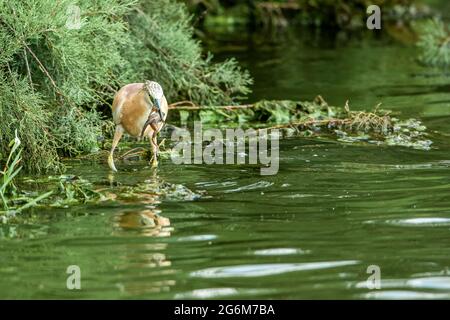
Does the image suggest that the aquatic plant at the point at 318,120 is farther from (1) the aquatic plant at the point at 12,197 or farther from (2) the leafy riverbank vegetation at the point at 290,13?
(2) the leafy riverbank vegetation at the point at 290,13

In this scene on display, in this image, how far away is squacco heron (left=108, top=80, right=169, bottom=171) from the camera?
9.16 meters

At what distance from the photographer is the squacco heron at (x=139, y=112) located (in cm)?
916

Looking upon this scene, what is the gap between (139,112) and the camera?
30.7 ft

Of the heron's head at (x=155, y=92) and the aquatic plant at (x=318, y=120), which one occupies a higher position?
the heron's head at (x=155, y=92)

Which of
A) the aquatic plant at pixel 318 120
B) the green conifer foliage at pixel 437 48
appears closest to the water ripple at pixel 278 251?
the aquatic plant at pixel 318 120

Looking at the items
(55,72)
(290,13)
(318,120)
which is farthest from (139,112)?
(290,13)

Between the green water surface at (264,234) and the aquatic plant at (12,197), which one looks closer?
the green water surface at (264,234)

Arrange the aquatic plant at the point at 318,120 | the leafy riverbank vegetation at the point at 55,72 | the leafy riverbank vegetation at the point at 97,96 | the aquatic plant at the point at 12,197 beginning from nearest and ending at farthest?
the aquatic plant at the point at 12,197, the leafy riverbank vegetation at the point at 97,96, the leafy riverbank vegetation at the point at 55,72, the aquatic plant at the point at 318,120

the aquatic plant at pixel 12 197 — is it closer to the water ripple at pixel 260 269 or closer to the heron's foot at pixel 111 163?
the heron's foot at pixel 111 163

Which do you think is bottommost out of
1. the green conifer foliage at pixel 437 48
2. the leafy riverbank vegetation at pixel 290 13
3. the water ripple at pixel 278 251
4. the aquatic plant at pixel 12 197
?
the water ripple at pixel 278 251

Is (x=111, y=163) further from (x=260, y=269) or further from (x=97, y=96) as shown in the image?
(x=260, y=269)

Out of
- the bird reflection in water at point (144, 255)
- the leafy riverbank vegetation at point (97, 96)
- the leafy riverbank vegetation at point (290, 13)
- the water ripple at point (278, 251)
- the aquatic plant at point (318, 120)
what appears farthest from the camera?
the leafy riverbank vegetation at point (290, 13)
